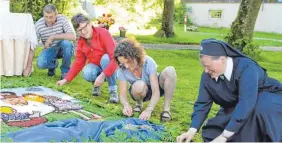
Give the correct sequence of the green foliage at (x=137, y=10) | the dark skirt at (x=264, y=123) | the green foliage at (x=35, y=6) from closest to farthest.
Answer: the dark skirt at (x=264, y=123), the green foliage at (x=35, y=6), the green foliage at (x=137, y=10)

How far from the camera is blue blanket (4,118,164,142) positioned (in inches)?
131

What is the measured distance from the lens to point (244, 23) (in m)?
11.0

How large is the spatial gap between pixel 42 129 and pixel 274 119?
1780mm

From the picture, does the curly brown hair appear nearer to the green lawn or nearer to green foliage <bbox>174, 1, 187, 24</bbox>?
the green lawn

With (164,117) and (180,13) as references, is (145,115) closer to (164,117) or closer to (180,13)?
(164,117)

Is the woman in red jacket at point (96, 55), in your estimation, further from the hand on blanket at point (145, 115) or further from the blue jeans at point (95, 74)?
the hand on blanket at point (145, 115)

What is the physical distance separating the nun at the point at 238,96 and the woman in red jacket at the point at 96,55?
1.87 metres

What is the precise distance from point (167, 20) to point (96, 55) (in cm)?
1178

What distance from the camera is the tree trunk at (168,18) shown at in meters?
16.6

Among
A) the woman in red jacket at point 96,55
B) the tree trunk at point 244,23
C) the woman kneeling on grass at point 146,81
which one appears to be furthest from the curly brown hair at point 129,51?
the tree trunk at point 244,23

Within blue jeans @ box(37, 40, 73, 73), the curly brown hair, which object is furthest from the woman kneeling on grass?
blue jeans @ box(37, 40, 73, 73)

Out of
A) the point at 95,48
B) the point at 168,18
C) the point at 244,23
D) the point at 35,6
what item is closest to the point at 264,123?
the point at 95,48

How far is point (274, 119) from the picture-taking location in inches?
124

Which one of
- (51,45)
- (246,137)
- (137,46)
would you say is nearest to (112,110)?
(137,46)
